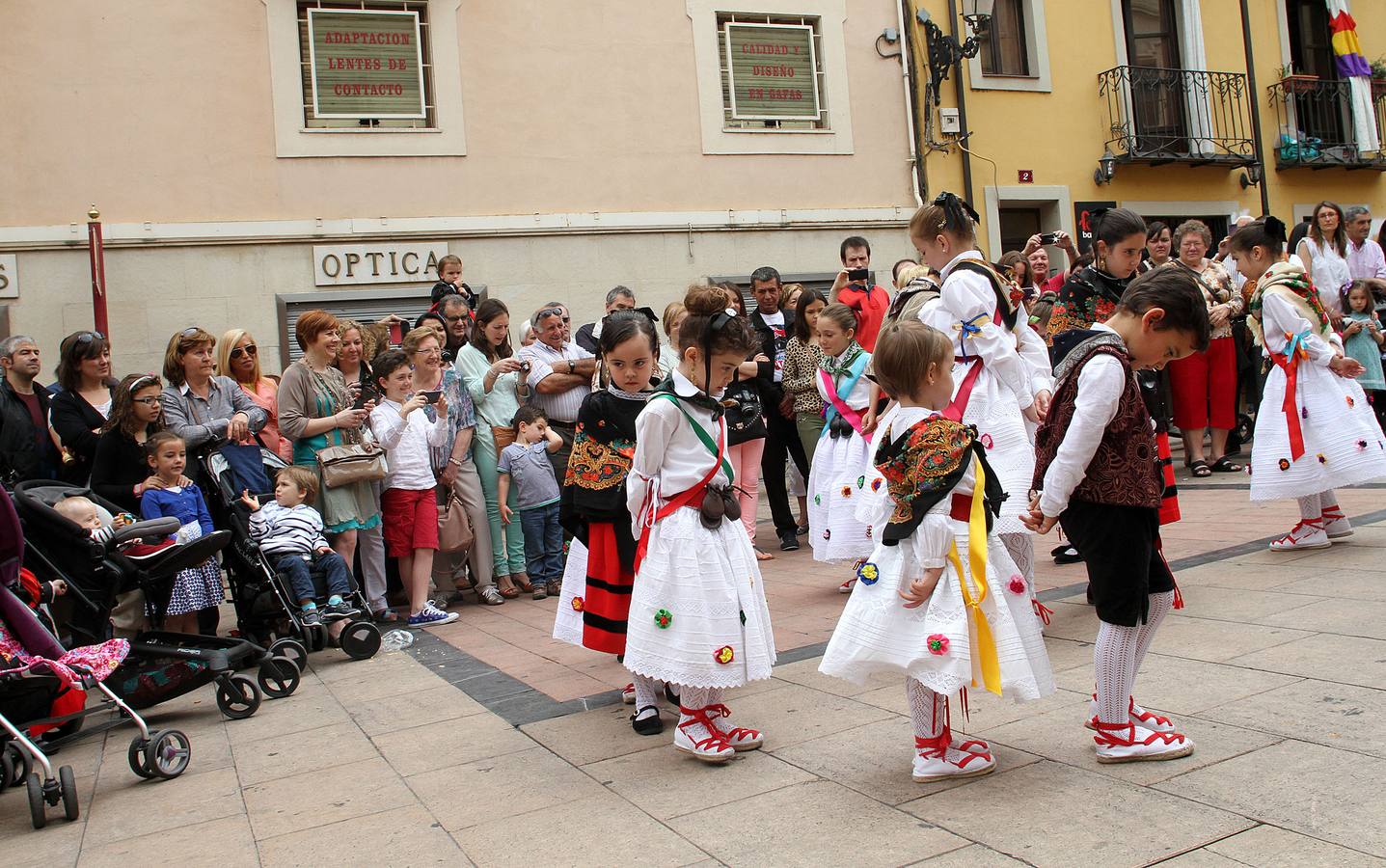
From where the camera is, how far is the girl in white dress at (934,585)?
3.80m

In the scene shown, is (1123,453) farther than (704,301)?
No

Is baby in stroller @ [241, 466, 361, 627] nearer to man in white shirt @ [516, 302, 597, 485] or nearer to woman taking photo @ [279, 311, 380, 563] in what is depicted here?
woman taking photo @ [279, 311, 380, 563]

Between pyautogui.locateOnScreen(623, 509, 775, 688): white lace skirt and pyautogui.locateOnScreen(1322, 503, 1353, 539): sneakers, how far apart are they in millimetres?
4171

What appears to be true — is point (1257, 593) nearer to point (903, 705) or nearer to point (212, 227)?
point (903, 705)

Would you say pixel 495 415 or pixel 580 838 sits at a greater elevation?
pixel 495 415

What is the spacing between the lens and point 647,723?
4.86 meters

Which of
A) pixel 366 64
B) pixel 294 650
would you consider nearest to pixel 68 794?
pixel 294 650

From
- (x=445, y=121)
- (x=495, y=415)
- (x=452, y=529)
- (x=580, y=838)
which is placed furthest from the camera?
(x=445, y=121)

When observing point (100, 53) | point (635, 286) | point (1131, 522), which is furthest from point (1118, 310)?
point (100, 53)

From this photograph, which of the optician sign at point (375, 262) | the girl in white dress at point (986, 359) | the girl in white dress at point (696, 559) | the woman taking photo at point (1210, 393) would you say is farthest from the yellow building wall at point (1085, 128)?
the girl in white dress at point (696, 559)

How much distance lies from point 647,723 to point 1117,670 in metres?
1.84

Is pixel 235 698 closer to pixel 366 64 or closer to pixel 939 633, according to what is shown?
pixel 939 633

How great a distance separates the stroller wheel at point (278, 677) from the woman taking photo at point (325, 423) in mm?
1472

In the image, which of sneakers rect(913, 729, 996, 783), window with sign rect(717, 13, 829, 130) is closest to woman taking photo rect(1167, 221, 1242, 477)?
window with sign rect(717, 13, 829, 130)
